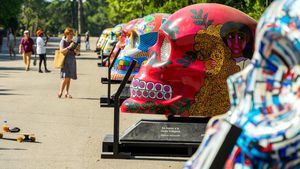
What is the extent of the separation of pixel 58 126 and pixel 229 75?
510 centimetres

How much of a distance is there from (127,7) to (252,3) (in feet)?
98.5

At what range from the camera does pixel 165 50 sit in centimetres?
912

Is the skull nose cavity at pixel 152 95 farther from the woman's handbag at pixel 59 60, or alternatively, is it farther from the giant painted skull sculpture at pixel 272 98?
the woman's handbag at pixel 59 60

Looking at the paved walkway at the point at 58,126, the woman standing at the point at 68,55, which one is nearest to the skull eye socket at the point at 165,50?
the paved walkway at the point at 58,126

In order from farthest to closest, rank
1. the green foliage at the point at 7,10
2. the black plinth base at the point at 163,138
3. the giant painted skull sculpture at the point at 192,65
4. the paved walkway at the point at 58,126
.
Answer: the green foliage at the point at 7,10, the black plinth base at the point at 163,138, the paved walkway at the point at 58,126, the giant painted skull sculpture at the point at 192,65

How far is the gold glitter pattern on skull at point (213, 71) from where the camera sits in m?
8.89

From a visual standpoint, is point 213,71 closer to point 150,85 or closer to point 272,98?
point 150,85

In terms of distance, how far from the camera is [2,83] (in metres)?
23.8

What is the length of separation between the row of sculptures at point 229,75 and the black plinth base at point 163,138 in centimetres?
63

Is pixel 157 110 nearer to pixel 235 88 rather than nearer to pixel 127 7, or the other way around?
pixel 235 88

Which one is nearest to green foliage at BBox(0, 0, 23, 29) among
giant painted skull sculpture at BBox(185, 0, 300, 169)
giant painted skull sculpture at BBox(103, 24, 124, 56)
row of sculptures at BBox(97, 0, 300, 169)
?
giant painted skull sculpture at BBox(103, 24, 124, 56)

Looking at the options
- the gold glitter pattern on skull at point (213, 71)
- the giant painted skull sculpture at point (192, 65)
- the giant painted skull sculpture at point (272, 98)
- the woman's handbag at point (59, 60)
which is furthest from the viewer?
the woman's handbag at point (59, 60)

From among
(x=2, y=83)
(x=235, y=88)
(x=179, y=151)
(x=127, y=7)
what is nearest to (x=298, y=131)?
(x=235, y=88)

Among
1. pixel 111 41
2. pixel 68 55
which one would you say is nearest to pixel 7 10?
pixel 111 41
